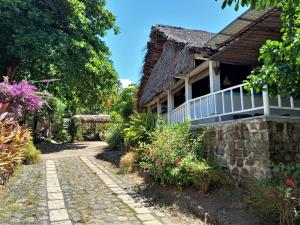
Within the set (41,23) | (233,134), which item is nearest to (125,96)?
(41,23)

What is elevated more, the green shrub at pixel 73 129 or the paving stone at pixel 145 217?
the green shrub at pixel 73 129

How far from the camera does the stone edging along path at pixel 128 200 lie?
16.9ft

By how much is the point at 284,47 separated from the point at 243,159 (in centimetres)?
306

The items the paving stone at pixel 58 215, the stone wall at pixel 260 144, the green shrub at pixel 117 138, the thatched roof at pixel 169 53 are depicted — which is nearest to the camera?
the paving stone at pixel 58 215

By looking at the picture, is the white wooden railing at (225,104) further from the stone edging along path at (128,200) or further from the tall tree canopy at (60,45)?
the tall tree canopy at (60,45)

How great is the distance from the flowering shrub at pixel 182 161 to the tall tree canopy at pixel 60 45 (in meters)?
8.63

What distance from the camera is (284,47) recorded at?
3.68 m

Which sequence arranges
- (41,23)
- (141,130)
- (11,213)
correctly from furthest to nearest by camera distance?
(41,23) < (141,130) < (11,213)

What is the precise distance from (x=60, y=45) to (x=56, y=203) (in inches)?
418

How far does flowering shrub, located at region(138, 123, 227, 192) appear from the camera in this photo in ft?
20.7

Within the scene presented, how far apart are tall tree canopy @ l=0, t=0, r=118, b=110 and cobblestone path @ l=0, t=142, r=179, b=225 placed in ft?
23.6

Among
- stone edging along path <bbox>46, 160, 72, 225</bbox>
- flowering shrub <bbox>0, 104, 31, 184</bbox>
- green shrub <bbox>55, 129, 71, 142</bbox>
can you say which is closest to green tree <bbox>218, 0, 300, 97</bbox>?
stone edging along path <bbox>46, 160, 72, 225</bbox>

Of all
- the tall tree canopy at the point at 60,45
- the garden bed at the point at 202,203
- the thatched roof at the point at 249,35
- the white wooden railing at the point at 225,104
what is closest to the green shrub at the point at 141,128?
the white wooden railing at the point at 225,104

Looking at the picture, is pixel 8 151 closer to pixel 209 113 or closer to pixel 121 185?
pixel 121 185
